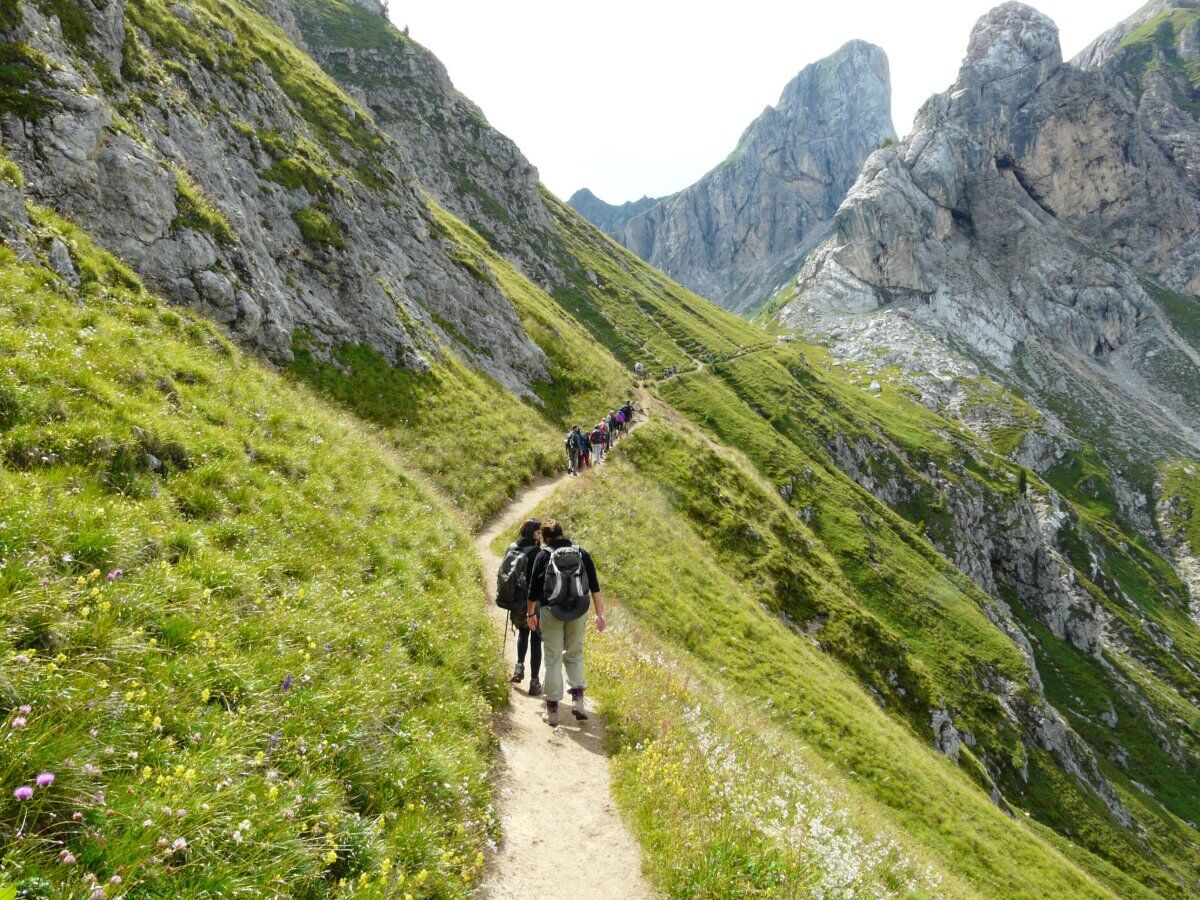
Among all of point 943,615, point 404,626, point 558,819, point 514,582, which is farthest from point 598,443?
point 943,615

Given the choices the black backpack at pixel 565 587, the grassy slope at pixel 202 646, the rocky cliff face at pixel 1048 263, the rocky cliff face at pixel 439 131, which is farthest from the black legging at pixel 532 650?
the rocky cliff face at pixel 1048 263

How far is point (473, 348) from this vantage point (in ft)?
130

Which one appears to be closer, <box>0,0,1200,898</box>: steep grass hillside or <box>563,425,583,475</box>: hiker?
<box>0,0,1200,898</box>: steep grass hillside

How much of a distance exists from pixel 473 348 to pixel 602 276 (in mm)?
62456

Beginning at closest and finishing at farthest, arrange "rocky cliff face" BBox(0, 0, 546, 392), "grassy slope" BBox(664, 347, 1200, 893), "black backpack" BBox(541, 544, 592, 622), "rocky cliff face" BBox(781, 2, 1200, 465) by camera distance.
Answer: "black backpack" BBox(541, 544, 592, 622) < "rocky cliff face" BBox(0, 0, 546, 392) < "grassy slope" BBox(664, 347, 1200, 893) < "rocky cliff face" BBox(781, 2, 1200, 465)

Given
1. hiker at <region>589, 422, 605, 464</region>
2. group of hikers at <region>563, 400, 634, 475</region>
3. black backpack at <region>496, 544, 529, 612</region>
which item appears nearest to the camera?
black backpack at <region>496, 544, 529, 612</region>

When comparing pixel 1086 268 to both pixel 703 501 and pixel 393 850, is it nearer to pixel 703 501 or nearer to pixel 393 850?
pixel 703 501

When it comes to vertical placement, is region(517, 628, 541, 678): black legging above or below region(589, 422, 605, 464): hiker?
below

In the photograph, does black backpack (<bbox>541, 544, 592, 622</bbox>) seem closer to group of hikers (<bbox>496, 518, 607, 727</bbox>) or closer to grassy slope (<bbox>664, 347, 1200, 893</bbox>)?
group of hikers (<bbox>496, 518, 607, 727</bbox>)

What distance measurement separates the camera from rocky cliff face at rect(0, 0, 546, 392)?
54.4ft

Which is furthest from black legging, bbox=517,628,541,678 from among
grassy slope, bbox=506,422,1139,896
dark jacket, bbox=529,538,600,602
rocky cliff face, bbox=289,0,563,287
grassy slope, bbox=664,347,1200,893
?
rocky cliff face, bbox=289,0,563,287

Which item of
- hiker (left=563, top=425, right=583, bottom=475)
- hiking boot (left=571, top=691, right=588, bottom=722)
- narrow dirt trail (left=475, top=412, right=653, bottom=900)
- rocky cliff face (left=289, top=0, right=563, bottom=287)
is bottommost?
narrow dirt trail (left=475, top=412, right=653, bottom=900)

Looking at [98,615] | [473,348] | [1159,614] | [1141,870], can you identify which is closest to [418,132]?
[473,348]

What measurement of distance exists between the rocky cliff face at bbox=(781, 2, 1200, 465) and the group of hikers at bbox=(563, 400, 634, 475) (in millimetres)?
157228
